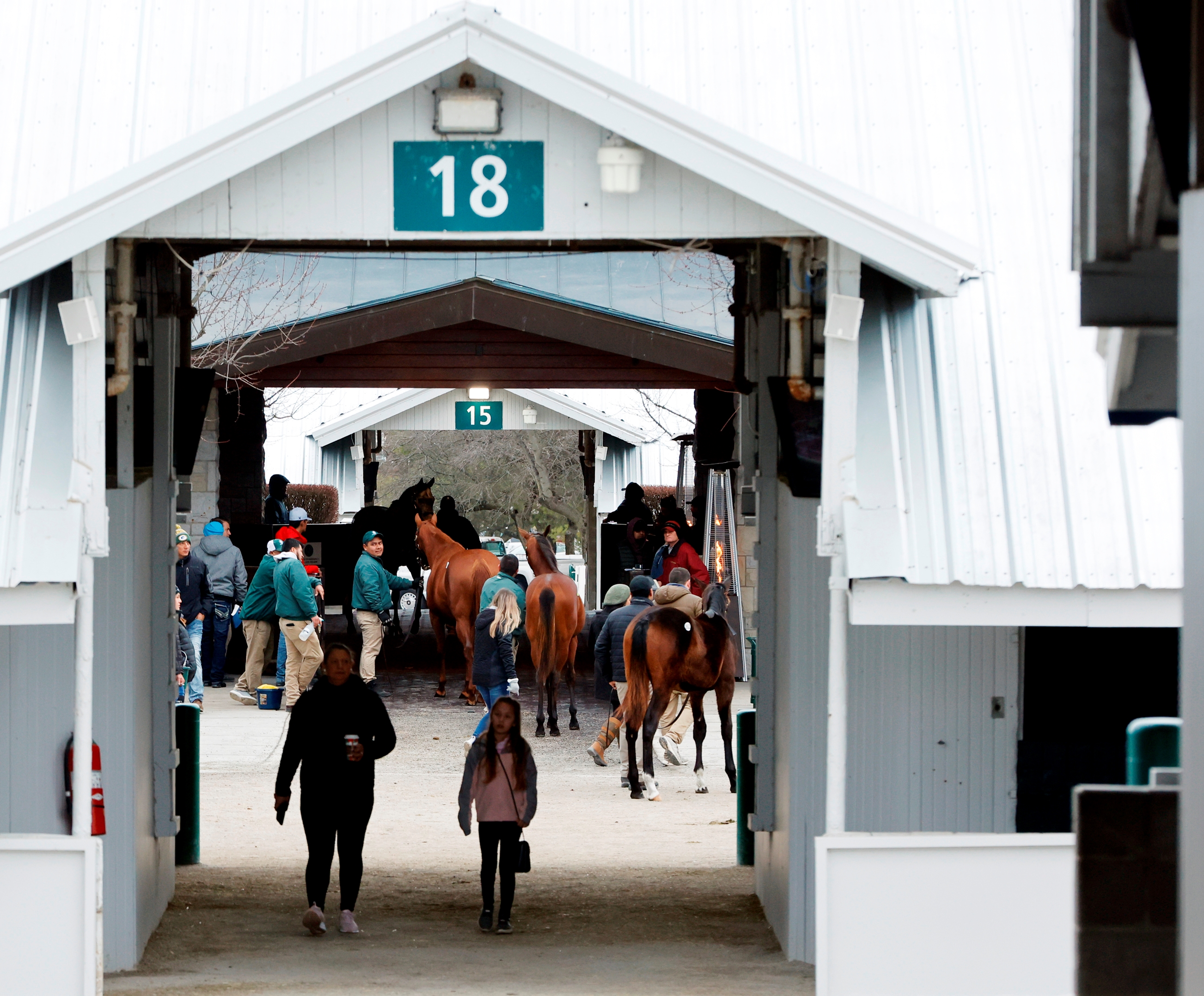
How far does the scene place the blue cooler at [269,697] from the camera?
51.9ft

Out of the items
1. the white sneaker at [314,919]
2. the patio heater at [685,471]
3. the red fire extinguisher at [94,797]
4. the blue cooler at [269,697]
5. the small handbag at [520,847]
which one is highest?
the patio heater at [685,471]

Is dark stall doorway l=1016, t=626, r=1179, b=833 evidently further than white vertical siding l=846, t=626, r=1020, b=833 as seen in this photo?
No

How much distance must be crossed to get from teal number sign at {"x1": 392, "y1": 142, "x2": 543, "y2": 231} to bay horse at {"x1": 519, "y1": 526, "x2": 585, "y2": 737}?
811cm

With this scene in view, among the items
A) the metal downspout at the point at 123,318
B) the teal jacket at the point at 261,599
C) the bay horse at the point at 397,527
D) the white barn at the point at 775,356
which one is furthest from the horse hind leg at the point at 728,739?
the bay horse at the point at 397,527

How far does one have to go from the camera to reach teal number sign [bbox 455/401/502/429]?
73.7ft

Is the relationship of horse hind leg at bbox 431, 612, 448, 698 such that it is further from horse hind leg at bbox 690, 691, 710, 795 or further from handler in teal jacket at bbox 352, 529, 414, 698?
horse hind leg at bbox 690, 691, 710, 795

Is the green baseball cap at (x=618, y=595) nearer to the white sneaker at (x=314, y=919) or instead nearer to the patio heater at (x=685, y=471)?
the white sneaker at (x=314, y=919)

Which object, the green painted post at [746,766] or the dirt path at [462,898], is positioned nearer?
the dirt path at [462,898]

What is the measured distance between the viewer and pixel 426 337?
1778 cm

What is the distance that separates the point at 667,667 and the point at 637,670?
0.25 metres

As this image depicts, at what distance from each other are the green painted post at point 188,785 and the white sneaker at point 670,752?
184 inches

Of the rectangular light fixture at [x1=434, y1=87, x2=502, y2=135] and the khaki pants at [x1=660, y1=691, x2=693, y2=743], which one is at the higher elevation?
the rectangular light fixture at [x1=434, y1=87, x2=502, y2=135]

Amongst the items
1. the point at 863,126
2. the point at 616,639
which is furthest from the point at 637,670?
the point at 863,126

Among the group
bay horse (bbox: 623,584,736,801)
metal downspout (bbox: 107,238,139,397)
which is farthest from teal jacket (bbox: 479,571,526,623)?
metal downspout (bbox: 107,238,139,397)
